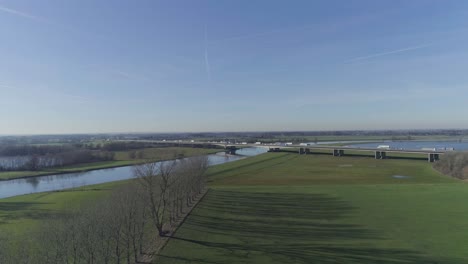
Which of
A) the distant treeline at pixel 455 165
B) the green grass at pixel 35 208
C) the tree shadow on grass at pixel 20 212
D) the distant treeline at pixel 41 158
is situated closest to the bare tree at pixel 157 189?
the green grass at pixel 35 208

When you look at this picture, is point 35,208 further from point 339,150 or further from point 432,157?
point 339,150

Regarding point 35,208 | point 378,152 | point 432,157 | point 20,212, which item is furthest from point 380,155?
point 20,212

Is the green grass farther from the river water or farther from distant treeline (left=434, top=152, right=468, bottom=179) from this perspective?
distant treeline (left=434, top=152, right=468, bottom=179)

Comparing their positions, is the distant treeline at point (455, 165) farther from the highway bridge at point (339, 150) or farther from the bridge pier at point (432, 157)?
the highway bridge at point (339, 150)

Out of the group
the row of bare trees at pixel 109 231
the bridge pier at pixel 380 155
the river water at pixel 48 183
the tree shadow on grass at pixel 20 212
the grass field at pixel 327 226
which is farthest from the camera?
the bridge pier at pixel 380 155

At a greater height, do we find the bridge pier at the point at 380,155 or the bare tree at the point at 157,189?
the bare tree at the point at 157,189
